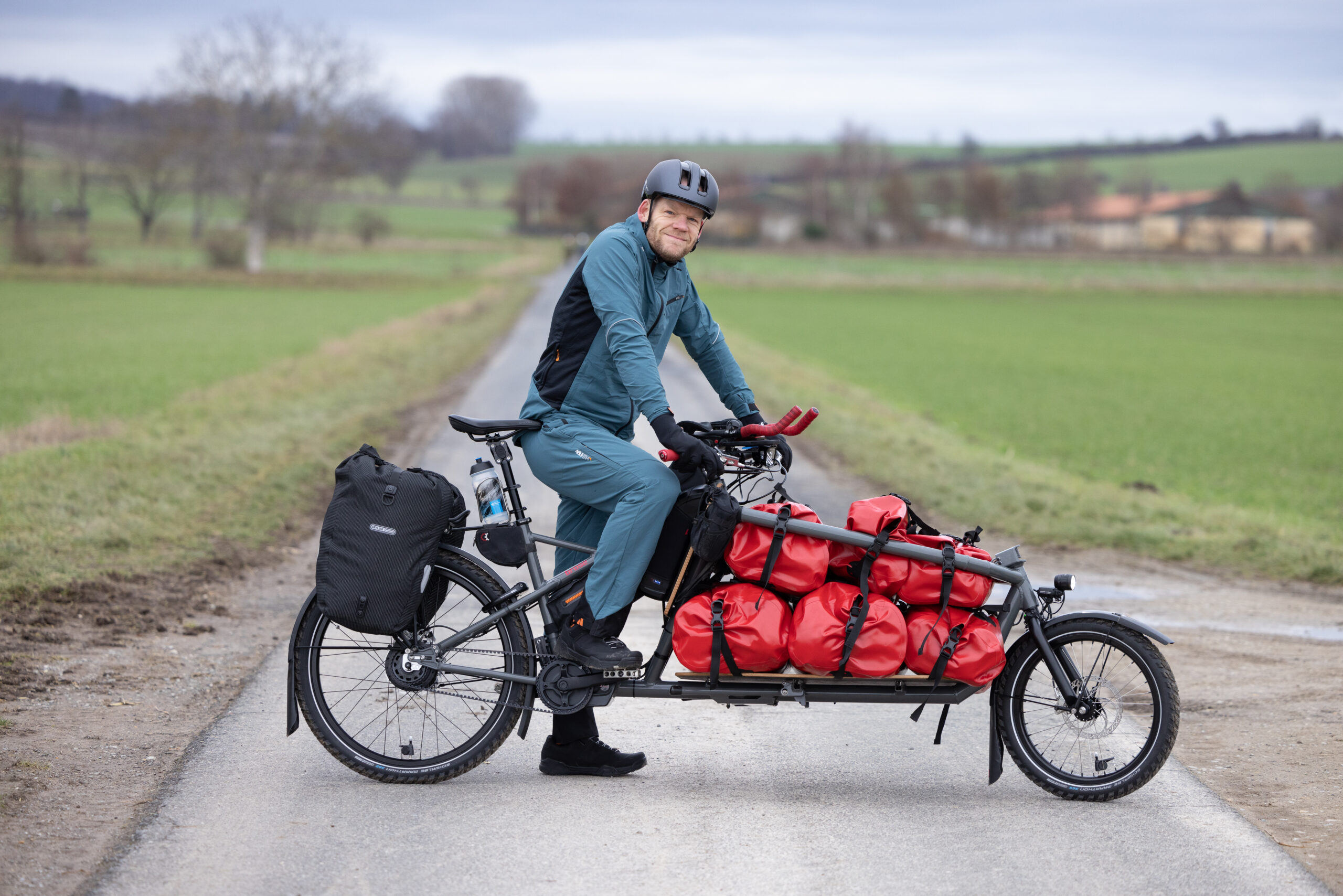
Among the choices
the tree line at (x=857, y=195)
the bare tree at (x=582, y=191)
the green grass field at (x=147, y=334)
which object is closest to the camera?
the green grass field at (x=147, y=334)

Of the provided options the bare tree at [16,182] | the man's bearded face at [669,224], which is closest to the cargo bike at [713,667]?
the man's bearded face at [669,224]

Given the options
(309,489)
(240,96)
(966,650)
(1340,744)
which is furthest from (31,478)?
(240,96)

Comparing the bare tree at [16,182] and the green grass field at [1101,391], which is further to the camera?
the bare tree at [16,182]

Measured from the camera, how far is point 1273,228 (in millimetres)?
114000

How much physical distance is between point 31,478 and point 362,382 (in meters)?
9.87

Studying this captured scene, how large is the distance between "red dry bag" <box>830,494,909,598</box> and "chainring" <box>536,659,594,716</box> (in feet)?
3.33

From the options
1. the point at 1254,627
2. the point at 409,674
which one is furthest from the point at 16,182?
the point at 1254,627

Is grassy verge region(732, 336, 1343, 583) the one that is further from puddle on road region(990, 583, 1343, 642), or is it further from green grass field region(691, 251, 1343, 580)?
puddle on road region(990, 583, 1343, 642)

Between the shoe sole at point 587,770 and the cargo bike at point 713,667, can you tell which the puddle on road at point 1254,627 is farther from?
the shoe sole at point 587,770

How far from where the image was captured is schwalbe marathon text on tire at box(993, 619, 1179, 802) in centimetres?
434

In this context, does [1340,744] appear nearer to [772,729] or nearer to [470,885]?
[772,729]

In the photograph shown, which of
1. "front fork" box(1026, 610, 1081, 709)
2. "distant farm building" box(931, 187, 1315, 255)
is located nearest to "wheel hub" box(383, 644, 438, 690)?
"front fork" box(1026, 610, 1081, 709)

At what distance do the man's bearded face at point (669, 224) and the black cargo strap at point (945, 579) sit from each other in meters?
1.41

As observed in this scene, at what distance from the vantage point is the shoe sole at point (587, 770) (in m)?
4.55
